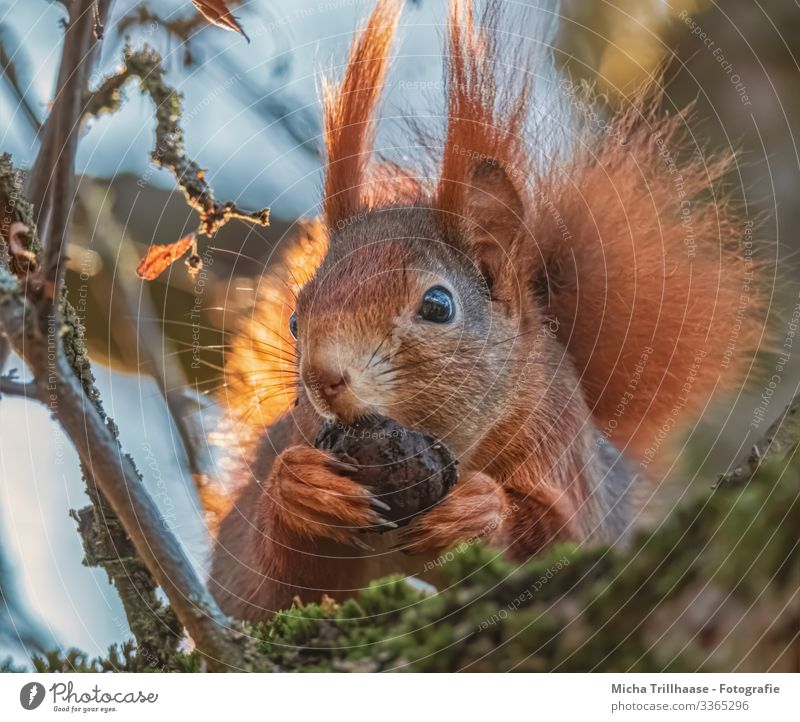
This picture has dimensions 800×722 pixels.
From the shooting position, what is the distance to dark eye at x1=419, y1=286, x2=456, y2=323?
1.04 m

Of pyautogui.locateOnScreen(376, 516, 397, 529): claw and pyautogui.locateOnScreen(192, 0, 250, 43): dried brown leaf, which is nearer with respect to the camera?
pyautogui.locateOnScreen(376, 516, 397, 529): claw

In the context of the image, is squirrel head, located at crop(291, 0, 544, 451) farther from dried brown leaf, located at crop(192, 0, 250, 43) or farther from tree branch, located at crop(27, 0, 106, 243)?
tree branch, located at crop(27, 0, 106, 243)

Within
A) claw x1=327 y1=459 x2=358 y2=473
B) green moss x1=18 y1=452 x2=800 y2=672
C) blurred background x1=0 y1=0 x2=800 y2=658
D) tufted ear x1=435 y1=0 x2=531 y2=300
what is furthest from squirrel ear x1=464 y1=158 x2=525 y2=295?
green moss x1=18 y1=452 x2=800 y2=672

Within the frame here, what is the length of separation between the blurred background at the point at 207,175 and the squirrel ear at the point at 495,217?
0.51ft

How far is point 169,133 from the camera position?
3.50 ft

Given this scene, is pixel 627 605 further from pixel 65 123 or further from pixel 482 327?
pixel 65 123

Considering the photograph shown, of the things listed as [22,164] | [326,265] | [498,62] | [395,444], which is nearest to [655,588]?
[395,444]

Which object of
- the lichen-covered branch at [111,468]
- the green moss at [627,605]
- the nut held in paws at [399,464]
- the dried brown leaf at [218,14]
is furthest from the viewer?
the dried brown leaf at [218,14]

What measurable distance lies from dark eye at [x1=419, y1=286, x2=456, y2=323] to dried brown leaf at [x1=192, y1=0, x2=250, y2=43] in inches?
17.4

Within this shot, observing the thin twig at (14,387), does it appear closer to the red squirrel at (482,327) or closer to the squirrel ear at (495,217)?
the red squirrel at (482,327)

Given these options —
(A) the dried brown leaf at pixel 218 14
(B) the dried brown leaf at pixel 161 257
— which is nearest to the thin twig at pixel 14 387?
(B) the dried brown leaf at pixel 161 257

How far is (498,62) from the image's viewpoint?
1.15m

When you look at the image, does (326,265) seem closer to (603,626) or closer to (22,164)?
(22,164)

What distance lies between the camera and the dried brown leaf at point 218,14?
1.08 m
